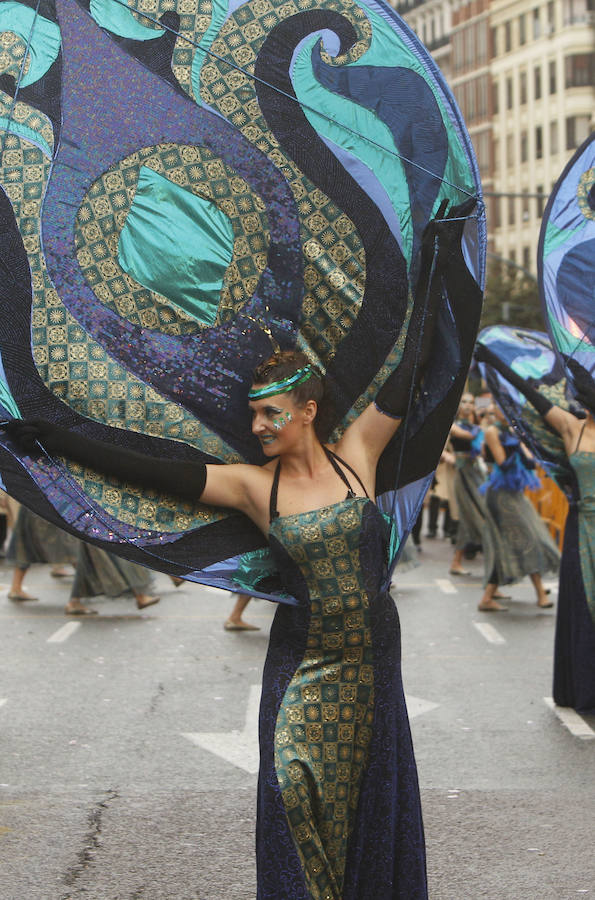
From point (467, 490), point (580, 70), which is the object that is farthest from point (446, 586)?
point (580, 70)

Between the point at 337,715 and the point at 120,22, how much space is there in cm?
→ 211

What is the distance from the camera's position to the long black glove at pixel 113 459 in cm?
418

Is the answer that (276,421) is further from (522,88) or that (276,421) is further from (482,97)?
(482,97)

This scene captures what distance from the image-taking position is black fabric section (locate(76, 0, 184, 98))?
4488 mm

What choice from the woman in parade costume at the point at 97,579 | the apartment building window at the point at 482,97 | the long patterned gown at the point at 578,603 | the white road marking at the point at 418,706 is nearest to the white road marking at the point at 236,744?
the white road marking at the point at 418,706

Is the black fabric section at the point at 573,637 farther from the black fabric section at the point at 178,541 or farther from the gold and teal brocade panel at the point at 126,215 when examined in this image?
the gold and teal brocade panel at the point at 126,215

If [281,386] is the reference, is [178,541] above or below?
below

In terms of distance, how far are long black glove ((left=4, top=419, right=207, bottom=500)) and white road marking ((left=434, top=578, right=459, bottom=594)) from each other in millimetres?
10690

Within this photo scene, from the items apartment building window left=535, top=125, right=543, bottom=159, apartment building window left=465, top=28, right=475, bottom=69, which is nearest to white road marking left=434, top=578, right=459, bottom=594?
apartment building window left=535, top=125, right=543, bottom=159

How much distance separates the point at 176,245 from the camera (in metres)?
4.46

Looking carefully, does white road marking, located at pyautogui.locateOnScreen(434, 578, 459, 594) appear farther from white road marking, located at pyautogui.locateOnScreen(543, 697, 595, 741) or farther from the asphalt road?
white road marking, located at pyautogui.locateOnScreen(543, 697, 595, 741)

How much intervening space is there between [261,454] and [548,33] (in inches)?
2940

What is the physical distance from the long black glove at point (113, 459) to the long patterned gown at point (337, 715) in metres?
0.25

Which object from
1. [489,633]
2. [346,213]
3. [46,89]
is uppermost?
[46,89]
